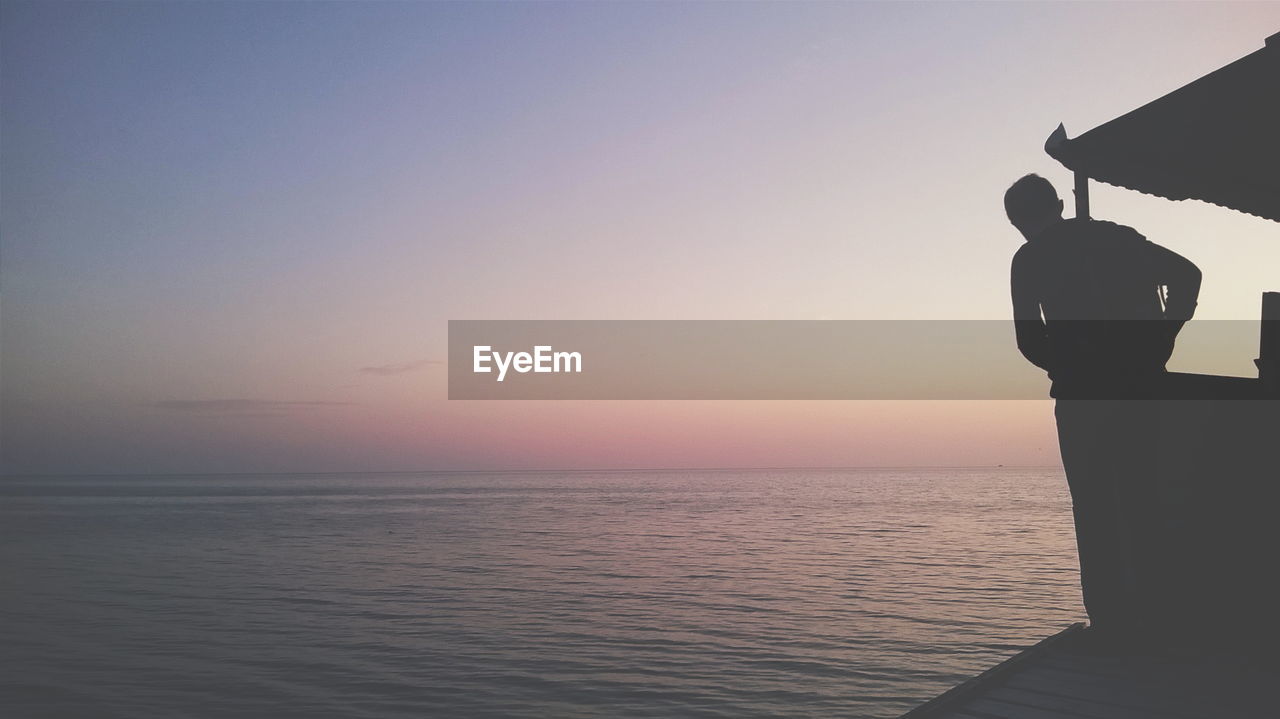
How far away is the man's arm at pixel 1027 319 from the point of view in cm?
427

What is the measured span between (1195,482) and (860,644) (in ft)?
35.5

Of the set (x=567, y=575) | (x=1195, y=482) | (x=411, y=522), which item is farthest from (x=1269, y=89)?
(x=411, y=522)

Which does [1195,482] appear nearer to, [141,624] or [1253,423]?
[1253,423]

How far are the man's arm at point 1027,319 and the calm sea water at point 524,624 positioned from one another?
7.33 m

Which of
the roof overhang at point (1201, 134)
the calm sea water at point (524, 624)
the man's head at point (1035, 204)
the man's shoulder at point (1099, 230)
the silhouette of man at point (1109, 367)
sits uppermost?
the roof overhang at point (1201, 134)

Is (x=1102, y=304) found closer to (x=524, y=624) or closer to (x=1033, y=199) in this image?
(x=1033, y=199)

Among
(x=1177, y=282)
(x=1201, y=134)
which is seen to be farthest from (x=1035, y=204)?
(x=1201, y=134)

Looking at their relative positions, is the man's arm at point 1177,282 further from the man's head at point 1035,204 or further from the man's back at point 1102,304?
the man's head at point 1035,204

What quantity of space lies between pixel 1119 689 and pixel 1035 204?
7.79ft

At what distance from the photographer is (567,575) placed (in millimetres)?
23422

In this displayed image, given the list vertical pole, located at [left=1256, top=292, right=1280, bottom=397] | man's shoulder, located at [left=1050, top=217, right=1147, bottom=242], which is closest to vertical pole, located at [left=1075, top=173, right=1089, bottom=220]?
man's shoulder, located at [left=1050, top=217, right=1147, bottom=242]

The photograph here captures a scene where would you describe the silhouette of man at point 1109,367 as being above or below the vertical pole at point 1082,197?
below

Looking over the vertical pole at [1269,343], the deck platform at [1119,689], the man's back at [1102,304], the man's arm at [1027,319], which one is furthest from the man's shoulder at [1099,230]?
the deck platform at [1119,689]

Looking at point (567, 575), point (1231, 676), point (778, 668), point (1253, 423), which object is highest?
point (1253, 423)
